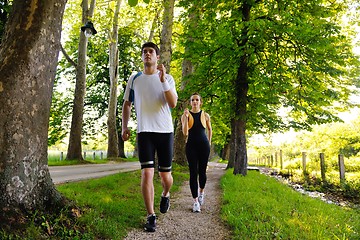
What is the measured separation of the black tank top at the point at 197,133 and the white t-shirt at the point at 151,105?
155 cm

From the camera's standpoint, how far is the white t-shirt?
13.2 feet

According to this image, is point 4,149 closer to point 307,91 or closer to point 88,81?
point 307,91

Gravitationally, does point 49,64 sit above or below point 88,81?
below

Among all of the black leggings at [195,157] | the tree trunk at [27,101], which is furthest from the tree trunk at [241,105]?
the tree trunk at [27,101]

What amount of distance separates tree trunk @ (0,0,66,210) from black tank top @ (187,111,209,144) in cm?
254

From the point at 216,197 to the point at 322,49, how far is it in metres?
5.50

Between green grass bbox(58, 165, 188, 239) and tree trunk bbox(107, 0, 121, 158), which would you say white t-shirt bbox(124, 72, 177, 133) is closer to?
green grass bbox(58, 165, 188, 239)

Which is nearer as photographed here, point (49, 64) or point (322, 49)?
point (49, 64)

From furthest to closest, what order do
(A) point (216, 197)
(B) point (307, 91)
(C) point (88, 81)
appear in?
(C) point (88, 81) → (B) point (307, 91) → (A) point (216, 197)

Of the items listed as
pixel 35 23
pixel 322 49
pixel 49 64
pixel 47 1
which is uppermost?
pixel 322 49

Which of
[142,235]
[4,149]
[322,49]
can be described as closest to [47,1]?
[4,149]

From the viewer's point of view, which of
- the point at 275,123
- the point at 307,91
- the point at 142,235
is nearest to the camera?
the point at 142,235

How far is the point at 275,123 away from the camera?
727 inches

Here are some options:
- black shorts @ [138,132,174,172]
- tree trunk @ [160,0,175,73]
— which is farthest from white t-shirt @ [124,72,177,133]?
tree trunk @ [160,0,175,73]
